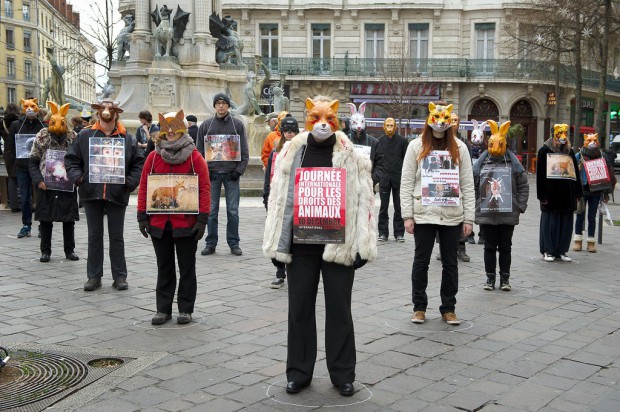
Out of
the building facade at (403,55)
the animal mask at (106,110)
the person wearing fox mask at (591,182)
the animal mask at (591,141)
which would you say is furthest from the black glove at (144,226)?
the building facade at (403,55)

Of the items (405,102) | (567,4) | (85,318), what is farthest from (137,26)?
(405,102)

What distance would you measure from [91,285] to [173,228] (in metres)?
1.95

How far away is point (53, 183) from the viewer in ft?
35.5

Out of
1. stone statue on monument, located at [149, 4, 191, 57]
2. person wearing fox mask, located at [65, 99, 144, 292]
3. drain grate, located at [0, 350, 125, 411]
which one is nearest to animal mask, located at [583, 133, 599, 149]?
person wearing fox mask, located at [65, 99, 144, 292]

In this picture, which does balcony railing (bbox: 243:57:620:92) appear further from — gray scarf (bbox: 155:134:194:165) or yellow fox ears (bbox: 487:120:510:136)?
gray scarf (bbox: 155:134:194:165)

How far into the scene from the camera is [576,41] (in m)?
28.2

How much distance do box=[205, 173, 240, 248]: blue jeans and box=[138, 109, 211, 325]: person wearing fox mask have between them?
149 inches

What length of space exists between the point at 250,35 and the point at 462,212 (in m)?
40.9

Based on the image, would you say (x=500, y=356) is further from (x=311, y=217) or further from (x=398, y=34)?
(x=398, y=34)

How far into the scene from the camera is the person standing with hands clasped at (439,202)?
7.76 m

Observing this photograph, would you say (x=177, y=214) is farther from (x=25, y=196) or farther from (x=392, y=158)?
(x=25, y=196)

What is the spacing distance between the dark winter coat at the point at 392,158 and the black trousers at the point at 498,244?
3913 mm

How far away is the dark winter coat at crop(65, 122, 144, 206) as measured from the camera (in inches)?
360

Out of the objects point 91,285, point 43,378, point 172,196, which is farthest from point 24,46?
point 43,378
